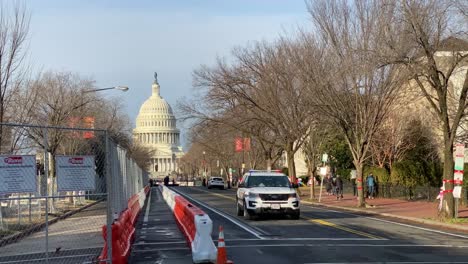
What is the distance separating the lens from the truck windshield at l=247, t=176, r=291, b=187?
23.7 meters

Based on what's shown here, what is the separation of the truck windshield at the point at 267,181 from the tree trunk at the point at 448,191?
587 centimetres

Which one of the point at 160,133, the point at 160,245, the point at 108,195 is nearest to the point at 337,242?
the point at 160,245

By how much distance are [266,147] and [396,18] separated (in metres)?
36.0

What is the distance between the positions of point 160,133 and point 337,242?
155963mm

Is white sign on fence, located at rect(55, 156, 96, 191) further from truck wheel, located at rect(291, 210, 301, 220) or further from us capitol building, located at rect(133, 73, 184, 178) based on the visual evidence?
us capitol building, located at rect(133, 73, 184, 178)

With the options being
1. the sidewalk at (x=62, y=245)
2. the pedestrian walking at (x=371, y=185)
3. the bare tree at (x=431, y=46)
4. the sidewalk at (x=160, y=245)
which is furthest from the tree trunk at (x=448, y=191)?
the pedestrian walking at (x=371, y=185)

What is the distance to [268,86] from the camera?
41594mm

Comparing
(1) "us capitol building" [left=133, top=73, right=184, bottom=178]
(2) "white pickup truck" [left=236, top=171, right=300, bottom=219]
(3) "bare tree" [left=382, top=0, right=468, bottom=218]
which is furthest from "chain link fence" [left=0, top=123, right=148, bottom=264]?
(1) "us capitol building" [left=133, top=73, right=184, bottom=178]

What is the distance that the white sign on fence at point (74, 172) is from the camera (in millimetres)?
10688

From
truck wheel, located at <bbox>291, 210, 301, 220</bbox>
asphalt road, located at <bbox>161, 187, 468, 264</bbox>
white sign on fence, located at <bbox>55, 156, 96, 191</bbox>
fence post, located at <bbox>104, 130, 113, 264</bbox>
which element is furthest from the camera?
truck wheel, located at <bbox>291, 210, 301, 220</bbox>

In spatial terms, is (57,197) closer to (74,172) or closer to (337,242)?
(74,172)

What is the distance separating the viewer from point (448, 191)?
879 inches

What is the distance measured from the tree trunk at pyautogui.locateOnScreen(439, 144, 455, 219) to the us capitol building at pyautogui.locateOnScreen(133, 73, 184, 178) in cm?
14411

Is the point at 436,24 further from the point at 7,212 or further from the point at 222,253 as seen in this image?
the point at 7,212
